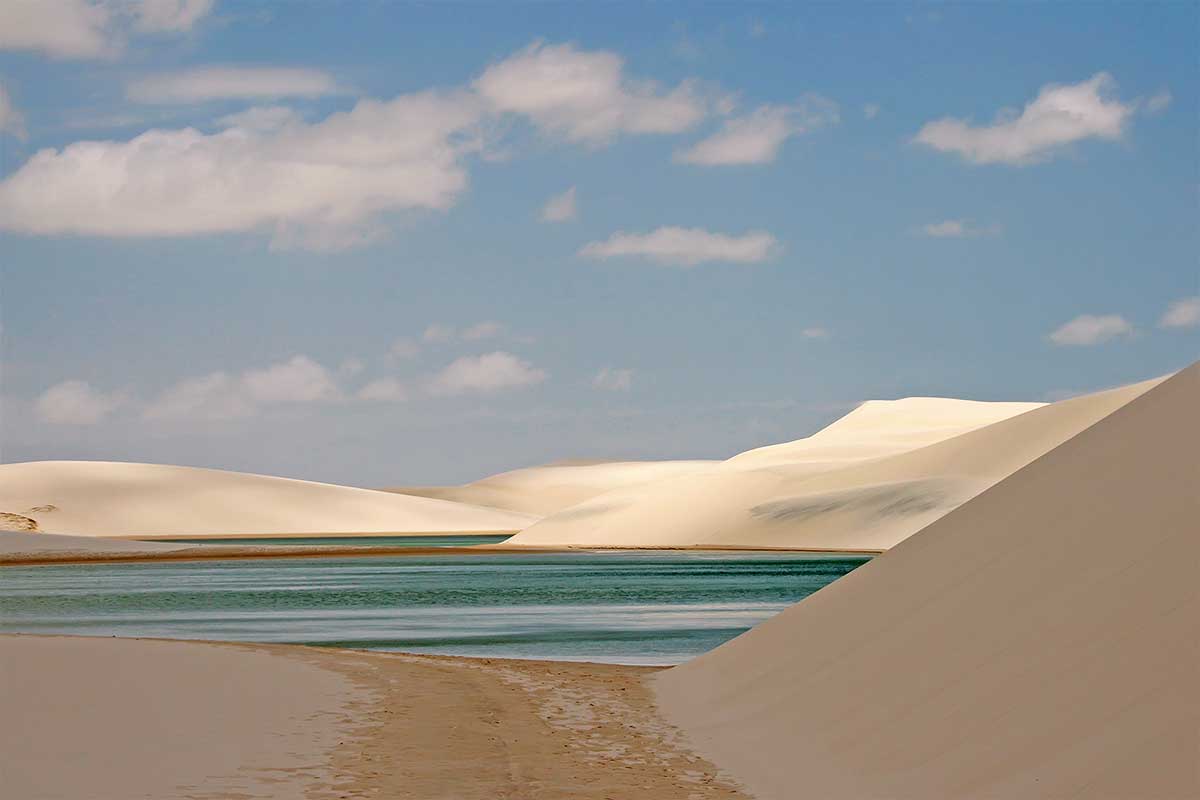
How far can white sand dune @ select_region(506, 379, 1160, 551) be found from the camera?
87.5 m

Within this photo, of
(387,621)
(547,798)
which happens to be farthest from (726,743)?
(387,621)

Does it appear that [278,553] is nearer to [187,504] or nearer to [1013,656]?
[187,504]

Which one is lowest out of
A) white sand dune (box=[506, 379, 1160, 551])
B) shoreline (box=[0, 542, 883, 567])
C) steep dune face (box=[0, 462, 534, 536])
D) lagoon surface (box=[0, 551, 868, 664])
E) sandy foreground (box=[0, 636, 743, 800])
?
sandy foreground (box=[0, 636, 743, 800])

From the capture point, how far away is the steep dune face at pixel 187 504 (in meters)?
166

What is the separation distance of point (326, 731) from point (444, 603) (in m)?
28.6

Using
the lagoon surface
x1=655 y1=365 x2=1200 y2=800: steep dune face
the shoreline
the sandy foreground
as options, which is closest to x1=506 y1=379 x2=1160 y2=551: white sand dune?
the shoreline

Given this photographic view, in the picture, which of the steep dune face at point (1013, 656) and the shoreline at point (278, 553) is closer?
the steep dune face at point (1013, 656)

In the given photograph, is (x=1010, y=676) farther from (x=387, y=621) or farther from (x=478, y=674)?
(x=387, y=621)

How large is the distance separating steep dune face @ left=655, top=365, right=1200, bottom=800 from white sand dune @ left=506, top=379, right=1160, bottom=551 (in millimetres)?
64383

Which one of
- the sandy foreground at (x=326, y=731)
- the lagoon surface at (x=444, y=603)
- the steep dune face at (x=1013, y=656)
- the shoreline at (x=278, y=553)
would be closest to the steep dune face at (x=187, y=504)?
the shoreline at (x=278, y=553)

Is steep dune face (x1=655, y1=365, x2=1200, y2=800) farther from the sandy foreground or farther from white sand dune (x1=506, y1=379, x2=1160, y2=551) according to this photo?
white sand dune (x1=506, y1=379, x2=1160, y2=551)

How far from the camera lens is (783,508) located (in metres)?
98.6

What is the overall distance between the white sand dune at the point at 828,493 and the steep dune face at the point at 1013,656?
64.4 metres

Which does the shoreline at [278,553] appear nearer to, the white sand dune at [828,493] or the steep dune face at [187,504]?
the white sand dune at [828,493]
